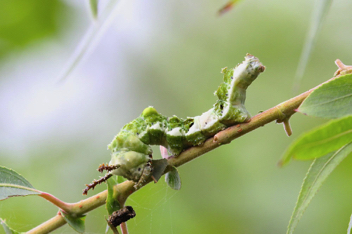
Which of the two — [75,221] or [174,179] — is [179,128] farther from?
[75,221]

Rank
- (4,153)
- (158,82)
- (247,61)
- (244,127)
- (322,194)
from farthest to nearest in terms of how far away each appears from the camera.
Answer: (158,82) < (4,153) < (322,194) < (247,61) < (244,127)


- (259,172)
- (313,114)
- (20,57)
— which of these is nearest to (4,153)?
(20,57)

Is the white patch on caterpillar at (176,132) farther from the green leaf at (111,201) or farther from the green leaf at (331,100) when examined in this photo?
the green leaf at (331,100)

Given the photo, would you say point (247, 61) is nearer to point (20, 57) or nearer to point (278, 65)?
point (278, 65)

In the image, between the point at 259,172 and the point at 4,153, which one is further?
the point at 4,153

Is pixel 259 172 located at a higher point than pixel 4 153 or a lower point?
lower

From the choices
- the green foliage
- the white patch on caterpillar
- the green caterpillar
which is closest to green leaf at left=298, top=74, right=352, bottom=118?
the green caterpillar

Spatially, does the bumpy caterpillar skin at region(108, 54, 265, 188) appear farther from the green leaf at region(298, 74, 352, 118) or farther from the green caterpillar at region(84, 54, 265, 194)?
the green leaf at region(298, 74, 352, 118)
